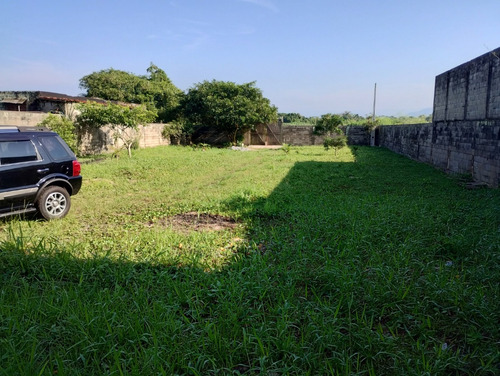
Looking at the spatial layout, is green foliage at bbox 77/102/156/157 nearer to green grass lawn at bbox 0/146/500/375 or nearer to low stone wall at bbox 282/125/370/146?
green grass lawn at bbox 0/146/500/375

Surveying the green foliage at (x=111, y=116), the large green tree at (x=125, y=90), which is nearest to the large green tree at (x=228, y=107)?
the large green tree at (x=125, y=90)

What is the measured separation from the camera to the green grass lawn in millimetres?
2189

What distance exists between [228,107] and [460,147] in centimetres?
1512

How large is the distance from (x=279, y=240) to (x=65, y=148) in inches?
164

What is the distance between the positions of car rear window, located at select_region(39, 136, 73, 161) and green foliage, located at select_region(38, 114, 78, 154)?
7.58 m

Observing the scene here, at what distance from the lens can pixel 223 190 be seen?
313 inches

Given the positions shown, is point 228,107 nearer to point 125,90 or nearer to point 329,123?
point 329,123

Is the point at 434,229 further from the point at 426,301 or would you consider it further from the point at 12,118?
the point at 12,118

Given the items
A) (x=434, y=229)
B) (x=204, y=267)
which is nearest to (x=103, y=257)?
(x=204, y=267)

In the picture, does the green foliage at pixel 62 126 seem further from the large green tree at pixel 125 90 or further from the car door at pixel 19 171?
the large green tree at pixel 125 90

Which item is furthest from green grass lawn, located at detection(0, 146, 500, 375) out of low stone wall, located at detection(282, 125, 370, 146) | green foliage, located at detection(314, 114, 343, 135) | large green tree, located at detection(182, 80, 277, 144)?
low stone wall, located at detection(282, 125, 370, 146)

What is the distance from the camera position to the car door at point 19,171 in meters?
4.99

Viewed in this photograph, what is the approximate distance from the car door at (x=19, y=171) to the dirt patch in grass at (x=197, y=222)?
188 cm

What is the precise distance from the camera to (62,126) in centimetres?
1273
